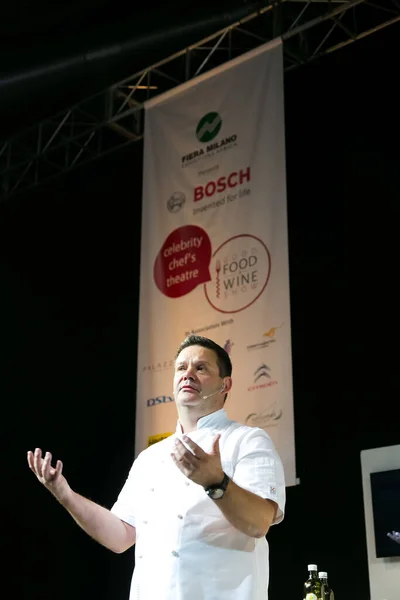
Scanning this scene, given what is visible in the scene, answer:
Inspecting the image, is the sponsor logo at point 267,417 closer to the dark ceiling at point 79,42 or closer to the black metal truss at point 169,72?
the dark ceiling at point 79,42

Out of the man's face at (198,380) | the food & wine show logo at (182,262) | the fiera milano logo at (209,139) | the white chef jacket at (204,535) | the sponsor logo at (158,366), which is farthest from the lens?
the fiera milano logo at (209,139)

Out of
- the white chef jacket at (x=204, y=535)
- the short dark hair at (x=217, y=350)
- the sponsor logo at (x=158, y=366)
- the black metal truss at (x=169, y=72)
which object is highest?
the black metal truss at (x=169, y=72)

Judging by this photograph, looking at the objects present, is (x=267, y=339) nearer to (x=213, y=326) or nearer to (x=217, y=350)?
(x=213, y=326)

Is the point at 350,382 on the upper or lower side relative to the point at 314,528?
upper

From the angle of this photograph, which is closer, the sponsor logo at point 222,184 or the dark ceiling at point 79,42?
the dark ceiling at point 79,42

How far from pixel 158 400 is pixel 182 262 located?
29.7 inches

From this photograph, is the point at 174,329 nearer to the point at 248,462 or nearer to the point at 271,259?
the point at 271,259

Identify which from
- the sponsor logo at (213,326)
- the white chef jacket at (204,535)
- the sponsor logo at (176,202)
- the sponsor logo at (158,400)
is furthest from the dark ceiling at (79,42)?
the white chef jacket at (204,535)

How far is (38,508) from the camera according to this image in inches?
229

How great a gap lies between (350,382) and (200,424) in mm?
2265

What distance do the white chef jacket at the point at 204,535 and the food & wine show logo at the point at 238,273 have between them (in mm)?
1899

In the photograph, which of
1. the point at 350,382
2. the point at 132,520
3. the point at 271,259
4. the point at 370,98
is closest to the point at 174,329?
the point at 271,259

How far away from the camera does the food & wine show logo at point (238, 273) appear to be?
4.11 m

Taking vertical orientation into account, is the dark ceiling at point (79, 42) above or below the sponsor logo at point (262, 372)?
above
